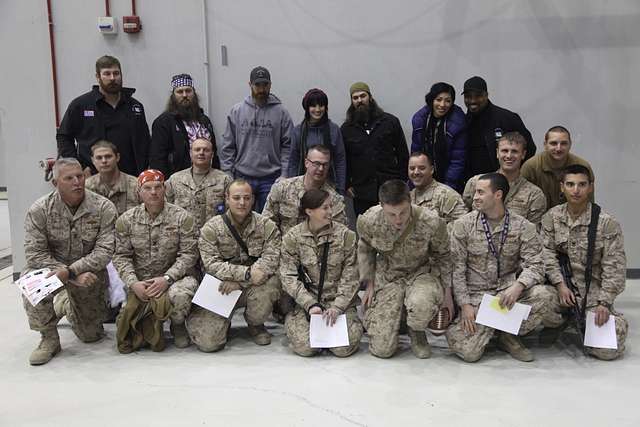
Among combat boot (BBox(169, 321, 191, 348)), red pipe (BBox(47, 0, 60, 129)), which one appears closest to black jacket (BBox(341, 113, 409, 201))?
combat boot (BBox(169, 321, 191, 348))

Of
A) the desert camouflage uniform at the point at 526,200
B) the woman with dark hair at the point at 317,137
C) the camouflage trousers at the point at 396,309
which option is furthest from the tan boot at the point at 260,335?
the desert camouflage uniform at the point at 526,200

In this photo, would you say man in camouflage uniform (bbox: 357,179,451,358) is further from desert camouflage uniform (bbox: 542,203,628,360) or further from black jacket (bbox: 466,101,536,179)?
black jacket (bbox: 466,101,536,179)

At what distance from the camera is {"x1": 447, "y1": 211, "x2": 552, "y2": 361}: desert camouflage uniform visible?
3621mm

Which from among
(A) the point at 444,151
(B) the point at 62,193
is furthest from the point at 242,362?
(A) the point at 444,151

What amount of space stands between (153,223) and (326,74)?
2.12 meters

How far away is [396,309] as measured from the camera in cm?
375

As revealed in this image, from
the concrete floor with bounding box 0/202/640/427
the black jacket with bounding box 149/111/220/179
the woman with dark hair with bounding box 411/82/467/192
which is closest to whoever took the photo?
the concrete floor with bounding box 0/202/640/427

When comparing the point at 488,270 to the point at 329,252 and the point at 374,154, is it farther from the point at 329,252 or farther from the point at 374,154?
the point at 374,154

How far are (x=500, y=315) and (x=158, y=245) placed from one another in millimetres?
2153

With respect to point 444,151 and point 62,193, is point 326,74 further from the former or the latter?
point 62,193

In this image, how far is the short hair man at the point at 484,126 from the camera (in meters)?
4.46

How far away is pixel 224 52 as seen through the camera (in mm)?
5207

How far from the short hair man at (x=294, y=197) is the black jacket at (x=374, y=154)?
1.16 feet

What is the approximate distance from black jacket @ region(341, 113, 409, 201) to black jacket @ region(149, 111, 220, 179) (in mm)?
1238
